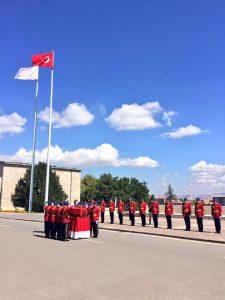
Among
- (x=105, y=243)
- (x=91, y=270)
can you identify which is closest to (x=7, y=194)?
(x=105, y=243)

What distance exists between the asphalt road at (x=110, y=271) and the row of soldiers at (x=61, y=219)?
157cm

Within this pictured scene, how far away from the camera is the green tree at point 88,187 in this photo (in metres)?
92.7

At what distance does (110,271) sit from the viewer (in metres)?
10.4

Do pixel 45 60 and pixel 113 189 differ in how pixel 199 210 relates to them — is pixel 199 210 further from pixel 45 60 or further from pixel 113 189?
pixel 113 189

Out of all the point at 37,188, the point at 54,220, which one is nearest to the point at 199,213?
the point at 54,220

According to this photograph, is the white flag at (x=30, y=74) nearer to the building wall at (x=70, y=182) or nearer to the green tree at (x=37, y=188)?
the green tree at (x=37, y=188)

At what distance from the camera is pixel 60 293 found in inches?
316

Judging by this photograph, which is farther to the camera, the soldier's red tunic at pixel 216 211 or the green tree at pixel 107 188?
the green tree at pixel 107 188

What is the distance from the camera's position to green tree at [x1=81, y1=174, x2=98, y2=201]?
92.7m

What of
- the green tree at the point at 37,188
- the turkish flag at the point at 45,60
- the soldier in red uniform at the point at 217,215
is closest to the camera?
the soldier in red uniform at the point at 217,215

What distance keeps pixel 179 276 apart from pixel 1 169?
5095 centimetres

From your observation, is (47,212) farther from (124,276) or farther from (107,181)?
(107,181)

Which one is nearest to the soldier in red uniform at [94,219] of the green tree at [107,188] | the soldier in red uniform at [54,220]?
the soldier in red uniform at [54,220]

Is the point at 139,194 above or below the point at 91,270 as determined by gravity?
above
